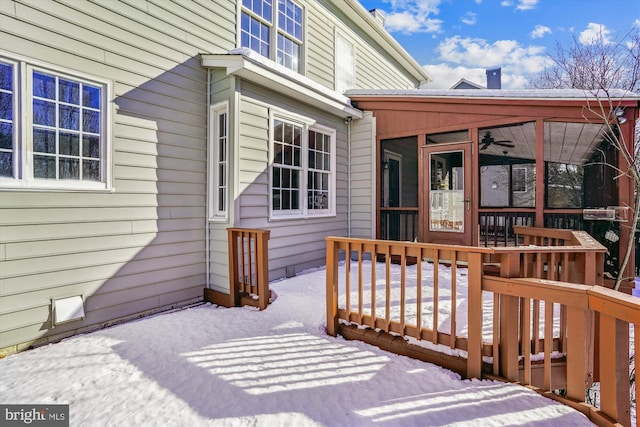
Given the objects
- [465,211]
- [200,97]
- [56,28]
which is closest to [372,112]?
[465,211]

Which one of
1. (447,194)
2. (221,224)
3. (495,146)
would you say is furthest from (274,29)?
(495,146)

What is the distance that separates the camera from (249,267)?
3.69m

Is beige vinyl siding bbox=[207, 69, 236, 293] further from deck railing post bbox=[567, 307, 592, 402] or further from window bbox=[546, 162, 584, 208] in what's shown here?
window bbox=[546, 162, 584, 208]

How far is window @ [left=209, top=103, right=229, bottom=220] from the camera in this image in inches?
167

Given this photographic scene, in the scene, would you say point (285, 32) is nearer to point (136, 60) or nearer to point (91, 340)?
point (136, 60)

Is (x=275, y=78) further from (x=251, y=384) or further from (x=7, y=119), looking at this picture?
(x=251, y=384)

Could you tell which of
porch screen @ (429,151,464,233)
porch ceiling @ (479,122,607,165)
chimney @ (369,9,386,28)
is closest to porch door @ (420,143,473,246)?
porch screen @ (429,151,464,233)

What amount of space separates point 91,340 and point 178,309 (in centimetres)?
105

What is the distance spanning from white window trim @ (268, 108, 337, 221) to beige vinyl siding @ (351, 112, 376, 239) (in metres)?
0.60

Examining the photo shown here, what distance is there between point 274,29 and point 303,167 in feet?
7.77

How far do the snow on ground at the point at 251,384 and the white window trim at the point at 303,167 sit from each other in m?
2.23

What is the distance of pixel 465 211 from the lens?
18.0 feet

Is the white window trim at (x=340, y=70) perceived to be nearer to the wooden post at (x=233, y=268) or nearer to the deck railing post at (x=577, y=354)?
the wooden post at (x=233, y=268)

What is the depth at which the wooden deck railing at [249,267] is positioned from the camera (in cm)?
362
